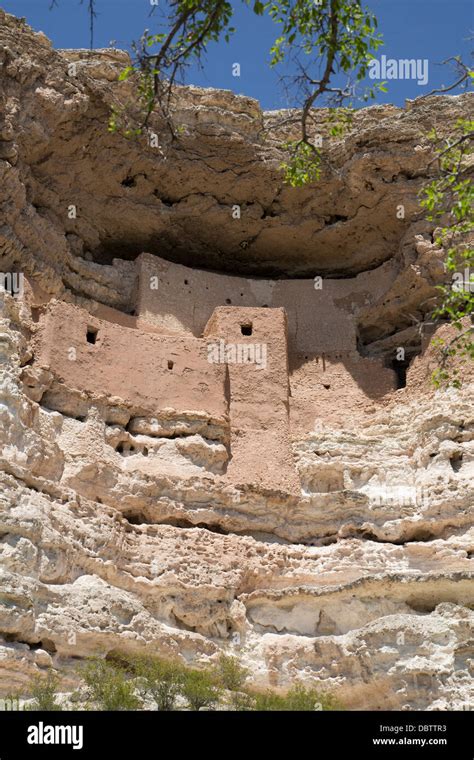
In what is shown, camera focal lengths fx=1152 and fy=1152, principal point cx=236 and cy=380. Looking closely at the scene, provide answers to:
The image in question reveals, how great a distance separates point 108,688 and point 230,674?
1.99m

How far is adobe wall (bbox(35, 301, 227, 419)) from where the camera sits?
15.0 meters

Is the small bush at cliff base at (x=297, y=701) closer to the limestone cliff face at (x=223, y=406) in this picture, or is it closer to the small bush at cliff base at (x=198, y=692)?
the small bush at cliff base at (x=198, y=692)

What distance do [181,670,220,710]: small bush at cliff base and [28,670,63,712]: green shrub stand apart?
3.95 feet

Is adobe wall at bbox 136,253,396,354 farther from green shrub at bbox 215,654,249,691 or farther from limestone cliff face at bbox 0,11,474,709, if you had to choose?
green shrub at bbox 215,654,249,691

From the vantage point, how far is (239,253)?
63.4 ft

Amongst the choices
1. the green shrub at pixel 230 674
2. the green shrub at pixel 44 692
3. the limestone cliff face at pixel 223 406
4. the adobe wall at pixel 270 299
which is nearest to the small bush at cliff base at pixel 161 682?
the green shrub at pixel 230 674

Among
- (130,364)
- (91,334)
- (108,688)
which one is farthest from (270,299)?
(108,688)

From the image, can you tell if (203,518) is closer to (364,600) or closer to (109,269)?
(364,600)

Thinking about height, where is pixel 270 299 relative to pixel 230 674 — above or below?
above

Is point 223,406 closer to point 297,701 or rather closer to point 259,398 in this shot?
point 259,398

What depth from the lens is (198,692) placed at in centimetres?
1073

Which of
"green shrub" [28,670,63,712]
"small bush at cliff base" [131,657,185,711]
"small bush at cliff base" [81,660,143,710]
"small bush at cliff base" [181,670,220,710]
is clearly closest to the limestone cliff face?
"green shrub" [28,670,63,712]

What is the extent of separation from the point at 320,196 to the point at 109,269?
3.59m
